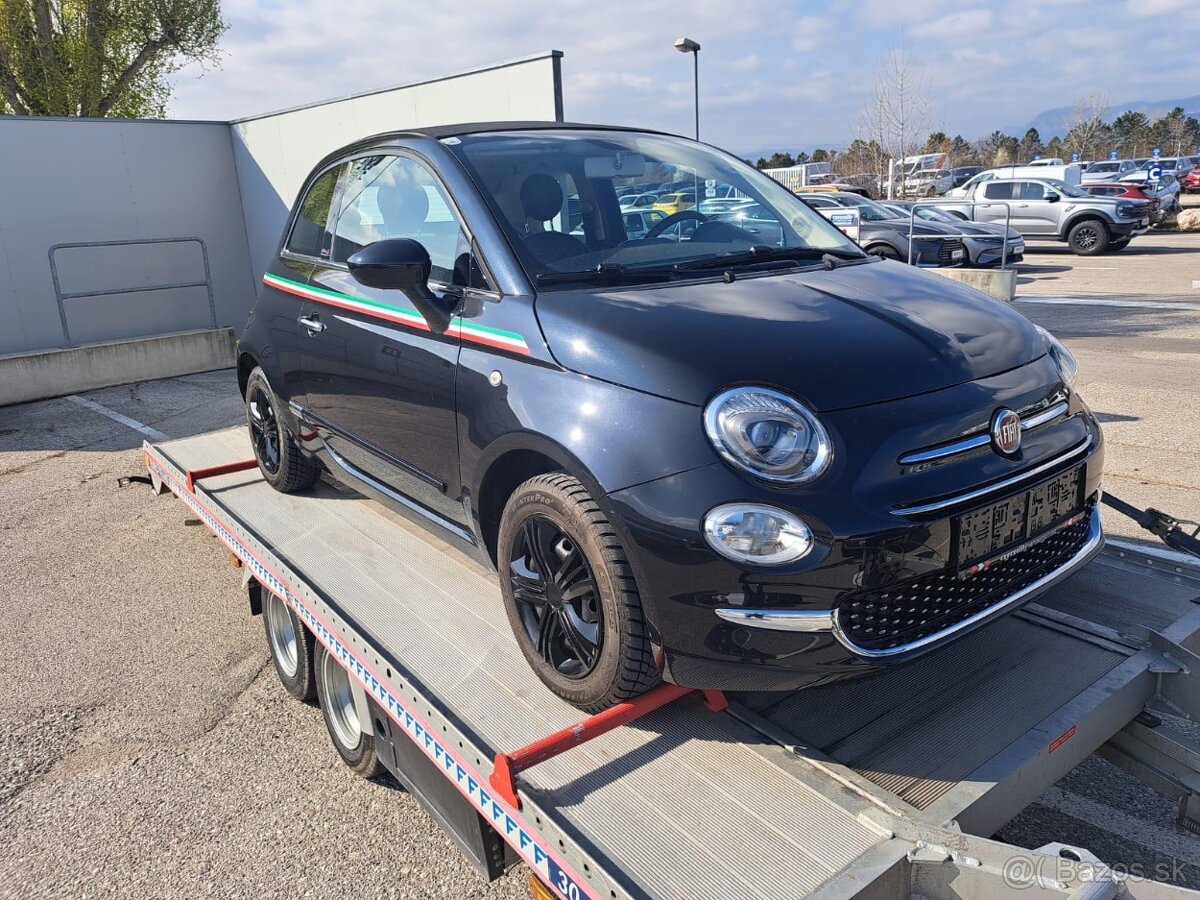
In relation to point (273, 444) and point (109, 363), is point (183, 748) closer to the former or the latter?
point (273, 444)

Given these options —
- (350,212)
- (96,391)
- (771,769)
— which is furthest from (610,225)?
(96,391)

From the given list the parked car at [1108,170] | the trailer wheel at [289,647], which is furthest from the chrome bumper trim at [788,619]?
the parked car at [1108,170]

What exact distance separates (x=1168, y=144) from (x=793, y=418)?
63183 millimetres

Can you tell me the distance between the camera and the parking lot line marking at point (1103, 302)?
40.1 ft

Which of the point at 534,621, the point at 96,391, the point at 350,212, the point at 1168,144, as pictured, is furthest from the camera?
the point at 1168,144

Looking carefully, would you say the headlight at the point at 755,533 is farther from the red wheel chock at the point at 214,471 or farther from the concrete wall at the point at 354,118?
the concrete wall at the point at 354,118

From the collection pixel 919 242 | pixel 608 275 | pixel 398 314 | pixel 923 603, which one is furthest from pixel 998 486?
pixel 919 242

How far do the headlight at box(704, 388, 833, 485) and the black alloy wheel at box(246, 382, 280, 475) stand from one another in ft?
9.14

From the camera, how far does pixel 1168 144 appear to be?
174ft

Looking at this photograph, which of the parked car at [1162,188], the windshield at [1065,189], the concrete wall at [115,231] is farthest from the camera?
the parked car at [1162,188]

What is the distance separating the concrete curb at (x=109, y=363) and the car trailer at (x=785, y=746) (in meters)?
8.99

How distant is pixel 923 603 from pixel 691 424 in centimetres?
69

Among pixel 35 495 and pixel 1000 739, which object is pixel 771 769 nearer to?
pixel 1000 739

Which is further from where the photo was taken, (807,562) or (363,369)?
(363,369)
